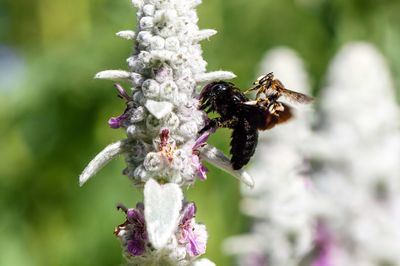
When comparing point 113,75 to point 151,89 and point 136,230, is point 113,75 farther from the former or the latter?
point 136,230

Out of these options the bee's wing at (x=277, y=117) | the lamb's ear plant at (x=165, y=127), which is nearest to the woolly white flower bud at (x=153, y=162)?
the lamb's ear plant at (x=165, y=127)

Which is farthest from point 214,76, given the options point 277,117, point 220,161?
point 277,117

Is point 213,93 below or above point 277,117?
below

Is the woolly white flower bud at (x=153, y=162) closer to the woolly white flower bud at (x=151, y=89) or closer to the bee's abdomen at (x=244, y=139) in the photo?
the woolly white flower bud at (x=151, y=89)

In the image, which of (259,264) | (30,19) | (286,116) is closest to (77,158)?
(30,19)

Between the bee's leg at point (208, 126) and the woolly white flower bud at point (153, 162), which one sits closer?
the woolly white flower bud at point (153, 162)

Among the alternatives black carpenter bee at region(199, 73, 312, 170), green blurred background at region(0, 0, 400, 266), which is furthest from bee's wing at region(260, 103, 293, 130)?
→ green blurred background at region(0, 0, 400, 266)

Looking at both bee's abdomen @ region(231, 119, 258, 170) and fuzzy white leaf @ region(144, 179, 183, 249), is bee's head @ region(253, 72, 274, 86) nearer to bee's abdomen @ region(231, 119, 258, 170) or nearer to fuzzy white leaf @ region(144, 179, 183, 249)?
bee's abdomen @ region(231, 119, 258, 170)
